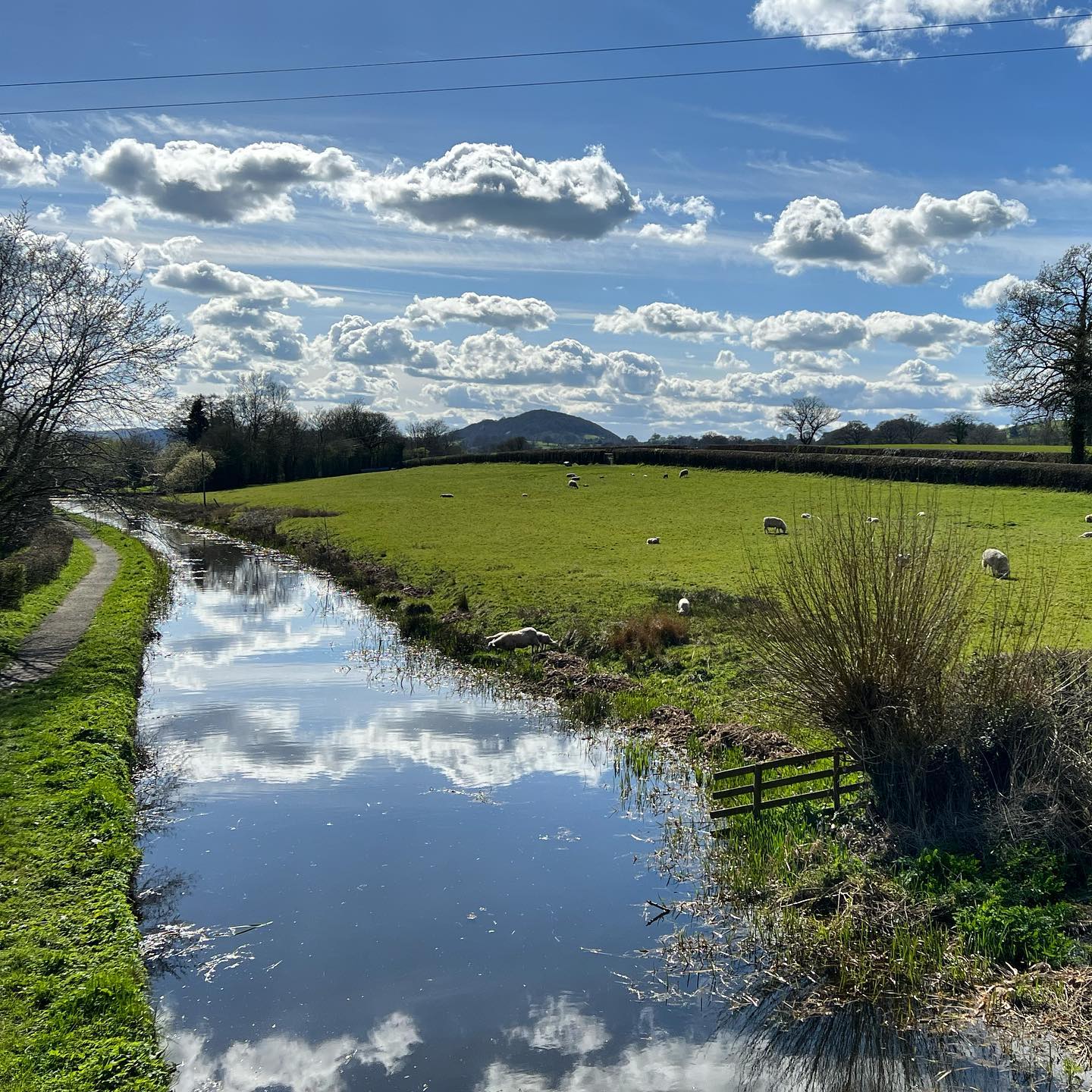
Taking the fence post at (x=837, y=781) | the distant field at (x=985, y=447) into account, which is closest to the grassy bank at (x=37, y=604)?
the fence post at (x=837, y=781)

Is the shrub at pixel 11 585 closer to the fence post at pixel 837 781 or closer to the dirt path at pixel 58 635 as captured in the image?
the dirt path at pixel 58 635

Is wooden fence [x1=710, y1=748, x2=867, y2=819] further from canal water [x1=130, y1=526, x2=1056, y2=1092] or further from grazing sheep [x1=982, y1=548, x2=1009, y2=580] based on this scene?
grazing sheep [x1=982, y1=548, x2=1009, y2=580]

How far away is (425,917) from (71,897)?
3771mm

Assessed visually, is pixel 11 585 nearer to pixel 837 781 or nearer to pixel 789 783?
pixel 789 783

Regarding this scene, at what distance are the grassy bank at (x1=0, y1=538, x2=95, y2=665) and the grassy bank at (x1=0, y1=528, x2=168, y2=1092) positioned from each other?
4616 mm

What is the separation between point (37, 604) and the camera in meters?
27.1

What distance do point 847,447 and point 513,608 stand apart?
4510 cm

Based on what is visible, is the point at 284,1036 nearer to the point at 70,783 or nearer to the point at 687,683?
the point at 70,783

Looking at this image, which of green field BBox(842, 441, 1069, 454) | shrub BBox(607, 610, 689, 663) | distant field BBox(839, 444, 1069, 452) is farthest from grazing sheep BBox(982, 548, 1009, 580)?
distant field BBox(839, 444, 1069, 452)

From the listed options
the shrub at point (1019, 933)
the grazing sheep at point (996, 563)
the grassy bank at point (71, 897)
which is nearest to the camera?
the grassy bank at point (71, 897)

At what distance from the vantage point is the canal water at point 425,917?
7.94 meters

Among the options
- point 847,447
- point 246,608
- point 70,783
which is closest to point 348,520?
point 246,608

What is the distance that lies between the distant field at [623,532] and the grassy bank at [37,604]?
37.1ft

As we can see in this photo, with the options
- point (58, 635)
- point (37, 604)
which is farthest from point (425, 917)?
point (37, 604)
